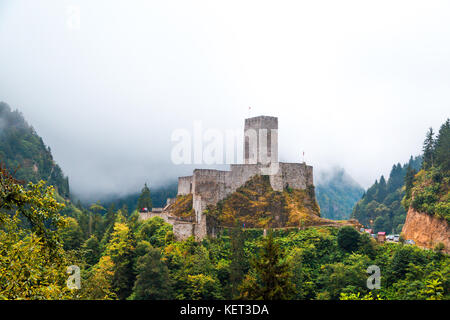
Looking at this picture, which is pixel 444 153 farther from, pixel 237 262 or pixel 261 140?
pixel 237 262

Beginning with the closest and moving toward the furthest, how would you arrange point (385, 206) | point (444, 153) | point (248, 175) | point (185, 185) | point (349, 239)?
point (349, 239), point (248, 175), point (444, 153), point (185, 185), point (385, 206)

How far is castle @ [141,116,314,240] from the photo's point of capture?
152 feet

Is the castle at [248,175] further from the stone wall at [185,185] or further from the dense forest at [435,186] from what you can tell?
the dense forest at [435,186]

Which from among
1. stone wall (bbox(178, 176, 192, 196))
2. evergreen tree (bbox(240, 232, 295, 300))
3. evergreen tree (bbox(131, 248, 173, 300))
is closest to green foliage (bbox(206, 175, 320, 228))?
stone wall (bbox(178, 176, 192, 196))

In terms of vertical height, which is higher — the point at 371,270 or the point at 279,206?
the point at 279,206

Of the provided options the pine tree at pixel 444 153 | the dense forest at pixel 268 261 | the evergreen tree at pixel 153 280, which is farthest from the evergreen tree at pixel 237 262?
the pine tree at pixel 444 153

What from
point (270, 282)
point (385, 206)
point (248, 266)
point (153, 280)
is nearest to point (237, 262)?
point (248, 266)

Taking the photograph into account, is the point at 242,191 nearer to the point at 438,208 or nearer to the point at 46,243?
the point at 438,208

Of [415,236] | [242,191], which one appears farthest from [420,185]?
[242,191]

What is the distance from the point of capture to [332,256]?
4222cm

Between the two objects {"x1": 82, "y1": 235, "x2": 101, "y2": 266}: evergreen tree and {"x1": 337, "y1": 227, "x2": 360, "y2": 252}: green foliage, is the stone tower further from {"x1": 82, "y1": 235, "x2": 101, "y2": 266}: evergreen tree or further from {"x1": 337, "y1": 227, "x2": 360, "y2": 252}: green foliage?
{"x1": 82, "y1": 235, "x2": 101, "y2": 266}: evergreen tree

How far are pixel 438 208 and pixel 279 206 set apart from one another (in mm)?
17362

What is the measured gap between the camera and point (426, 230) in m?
49.4

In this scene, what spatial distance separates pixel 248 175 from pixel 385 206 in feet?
225
